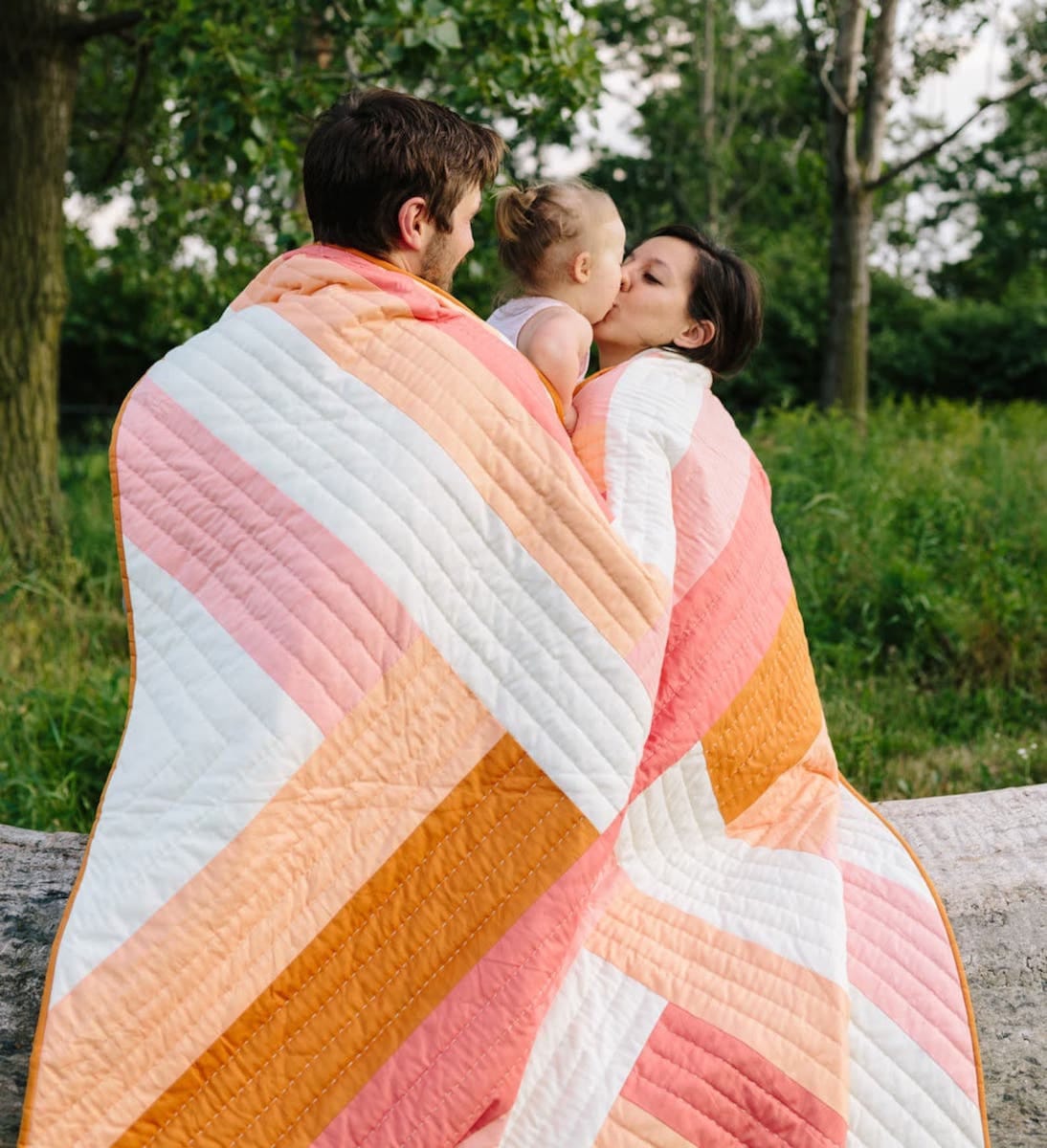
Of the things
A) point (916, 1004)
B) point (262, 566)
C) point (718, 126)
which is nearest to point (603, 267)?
point (262, 566)

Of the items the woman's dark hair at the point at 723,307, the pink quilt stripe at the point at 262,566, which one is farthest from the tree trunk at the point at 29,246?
the pink quilt stripe at the point at 262,566

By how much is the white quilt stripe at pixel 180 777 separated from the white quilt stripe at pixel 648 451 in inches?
23.4

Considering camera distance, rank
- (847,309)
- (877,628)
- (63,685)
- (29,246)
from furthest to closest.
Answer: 1. (847,309)
2. (29,246)
3. (877,628)
4. (63,685)

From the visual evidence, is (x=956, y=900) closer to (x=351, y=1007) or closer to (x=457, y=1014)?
(x=457, y=1014)

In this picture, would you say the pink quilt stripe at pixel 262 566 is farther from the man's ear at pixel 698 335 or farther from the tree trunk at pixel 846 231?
the tree trunk at pixel 846 231

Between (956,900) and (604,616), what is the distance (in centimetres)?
80

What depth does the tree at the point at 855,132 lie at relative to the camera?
7.07 m

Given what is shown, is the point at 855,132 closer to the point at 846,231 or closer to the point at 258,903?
the point at 846,231

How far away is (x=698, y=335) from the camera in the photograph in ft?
7.59

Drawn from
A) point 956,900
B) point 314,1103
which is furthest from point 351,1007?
point 956,900

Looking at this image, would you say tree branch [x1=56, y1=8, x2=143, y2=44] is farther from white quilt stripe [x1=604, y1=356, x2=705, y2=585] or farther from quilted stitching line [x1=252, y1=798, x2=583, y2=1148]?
quilted stitching line [x1=252, y1=798, x2=583, y2=1148]

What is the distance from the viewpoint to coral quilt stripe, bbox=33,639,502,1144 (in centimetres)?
142

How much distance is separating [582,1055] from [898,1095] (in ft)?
1.46

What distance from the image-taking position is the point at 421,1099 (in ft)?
4.93
